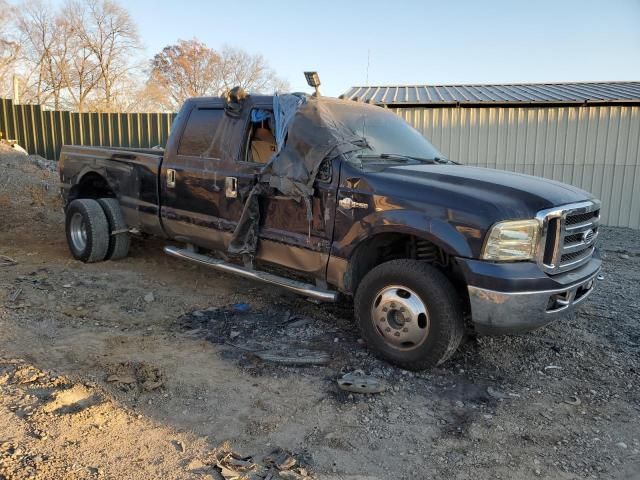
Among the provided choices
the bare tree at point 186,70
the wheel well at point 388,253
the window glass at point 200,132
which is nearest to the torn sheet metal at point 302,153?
the wheel well at point 388,253

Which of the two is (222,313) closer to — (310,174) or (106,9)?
(310,174)

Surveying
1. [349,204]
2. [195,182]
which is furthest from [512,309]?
[195,182]

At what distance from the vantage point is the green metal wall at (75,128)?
1505cm

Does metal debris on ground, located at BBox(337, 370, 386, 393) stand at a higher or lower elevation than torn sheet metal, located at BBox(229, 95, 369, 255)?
lower

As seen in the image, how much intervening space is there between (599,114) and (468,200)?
922cm

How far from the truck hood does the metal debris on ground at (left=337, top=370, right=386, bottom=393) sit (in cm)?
131

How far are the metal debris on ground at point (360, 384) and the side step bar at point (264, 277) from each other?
73cm

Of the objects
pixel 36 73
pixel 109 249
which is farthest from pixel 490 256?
pixel 36 73

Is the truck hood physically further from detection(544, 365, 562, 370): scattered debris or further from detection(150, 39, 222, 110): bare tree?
detection(150, 39, 222, 110): bare tree

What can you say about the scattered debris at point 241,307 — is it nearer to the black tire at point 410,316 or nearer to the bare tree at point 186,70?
the black tire at point 410,316

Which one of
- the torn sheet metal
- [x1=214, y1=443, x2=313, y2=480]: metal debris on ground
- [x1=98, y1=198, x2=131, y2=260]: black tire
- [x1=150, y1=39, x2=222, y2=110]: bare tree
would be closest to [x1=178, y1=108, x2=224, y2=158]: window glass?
the torn sheet metal

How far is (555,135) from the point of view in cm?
1112

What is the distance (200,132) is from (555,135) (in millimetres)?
8583

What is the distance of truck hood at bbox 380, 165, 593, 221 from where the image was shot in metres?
3.39
